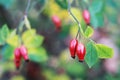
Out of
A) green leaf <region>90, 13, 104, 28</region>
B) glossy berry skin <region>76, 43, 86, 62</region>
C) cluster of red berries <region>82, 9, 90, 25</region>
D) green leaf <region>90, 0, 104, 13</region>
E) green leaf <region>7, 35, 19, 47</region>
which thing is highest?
glossy berry skin <region>76, 43, 86, 62</region>

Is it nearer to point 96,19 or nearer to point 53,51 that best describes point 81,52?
point 96,19

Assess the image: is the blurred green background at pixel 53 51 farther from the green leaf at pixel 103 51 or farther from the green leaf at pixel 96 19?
the green leaf at pixel 103 51

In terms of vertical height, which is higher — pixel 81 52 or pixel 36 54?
pixel 81 52

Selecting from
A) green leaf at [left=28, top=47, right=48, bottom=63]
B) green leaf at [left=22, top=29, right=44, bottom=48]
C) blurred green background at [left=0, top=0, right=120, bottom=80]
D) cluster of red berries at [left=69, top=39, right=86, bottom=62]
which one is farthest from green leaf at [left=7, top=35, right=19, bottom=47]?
cluster of red berries at [left=69, top=39, right=86, bottom=62]

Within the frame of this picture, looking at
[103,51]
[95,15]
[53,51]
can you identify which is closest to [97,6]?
[95,15]

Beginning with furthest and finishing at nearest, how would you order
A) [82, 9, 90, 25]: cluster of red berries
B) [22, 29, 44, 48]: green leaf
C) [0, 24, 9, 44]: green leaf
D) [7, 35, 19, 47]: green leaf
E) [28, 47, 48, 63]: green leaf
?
[28, 47, 48, 63]: green leaf, [7, 35, 19, 47]: green leaf, [22, 29, 44, 48]: green leaf, [82, 9, 90, 25]: cluster of red berries, [0, 24, 9, 44]: green leaf

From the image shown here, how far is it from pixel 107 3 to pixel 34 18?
38.5 inches

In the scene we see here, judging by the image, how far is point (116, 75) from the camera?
4.37m

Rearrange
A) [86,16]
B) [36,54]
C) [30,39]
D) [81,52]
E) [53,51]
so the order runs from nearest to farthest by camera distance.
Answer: [81,52]
[86,16]
[30,39]
[36,54]
[53,51]

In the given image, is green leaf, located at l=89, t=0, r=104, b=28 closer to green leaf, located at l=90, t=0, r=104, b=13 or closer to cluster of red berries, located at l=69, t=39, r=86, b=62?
green leaf, located at l=90, t=0, r=104, b=13

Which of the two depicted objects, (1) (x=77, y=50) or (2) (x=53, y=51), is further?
(2) (x=53, y=51)

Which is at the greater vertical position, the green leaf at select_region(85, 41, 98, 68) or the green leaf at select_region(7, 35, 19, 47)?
the green leaf at select_region(85, 41, 98, 68)

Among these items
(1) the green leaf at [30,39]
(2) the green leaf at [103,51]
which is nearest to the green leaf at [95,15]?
(1) the green leaf at [30,39]

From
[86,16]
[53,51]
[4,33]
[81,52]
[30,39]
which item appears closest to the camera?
[81,52]
